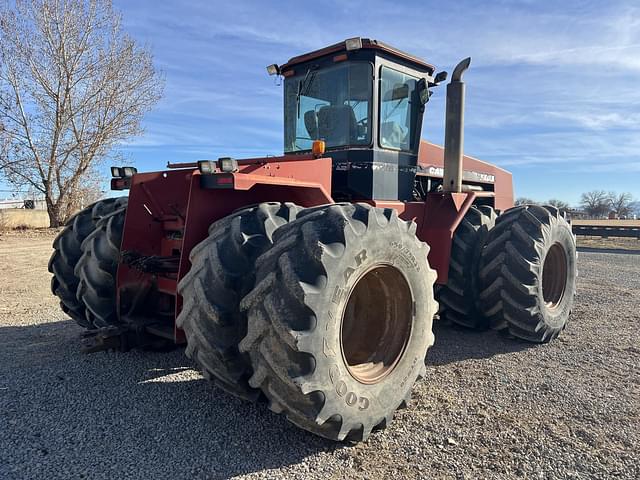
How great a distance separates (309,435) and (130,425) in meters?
1.20

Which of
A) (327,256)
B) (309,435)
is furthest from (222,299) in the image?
(309,435)

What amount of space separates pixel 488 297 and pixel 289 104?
3.01 metres

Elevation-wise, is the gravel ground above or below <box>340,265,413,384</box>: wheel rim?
A: below

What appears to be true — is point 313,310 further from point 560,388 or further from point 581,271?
point 581,271

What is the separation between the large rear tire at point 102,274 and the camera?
4.13 metres

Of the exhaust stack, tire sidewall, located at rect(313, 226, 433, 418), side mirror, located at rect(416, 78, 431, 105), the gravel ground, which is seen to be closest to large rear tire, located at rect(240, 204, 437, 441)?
tire sidewall, located at rect(313, 226, 433, 418)

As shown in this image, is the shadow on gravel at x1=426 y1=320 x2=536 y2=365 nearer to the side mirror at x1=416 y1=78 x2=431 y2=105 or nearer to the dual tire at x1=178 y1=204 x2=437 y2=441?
the dual tire at x1=178 y1=204 x2=437 y2=441

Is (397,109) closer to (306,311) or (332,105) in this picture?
(332,105)

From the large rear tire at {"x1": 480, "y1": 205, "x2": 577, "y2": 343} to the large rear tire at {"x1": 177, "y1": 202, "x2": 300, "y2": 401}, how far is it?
2.99 m

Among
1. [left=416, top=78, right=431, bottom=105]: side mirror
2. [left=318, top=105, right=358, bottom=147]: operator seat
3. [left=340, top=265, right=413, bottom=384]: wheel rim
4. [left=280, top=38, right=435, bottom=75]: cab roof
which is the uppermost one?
[left=280, top=38, right=435, bottom=75]: cab roof

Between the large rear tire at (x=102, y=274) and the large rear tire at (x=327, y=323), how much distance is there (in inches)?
78.8

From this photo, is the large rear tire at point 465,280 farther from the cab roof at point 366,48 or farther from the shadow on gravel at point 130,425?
the shadow on gravel at point 130,425

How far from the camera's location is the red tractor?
2.66 metres

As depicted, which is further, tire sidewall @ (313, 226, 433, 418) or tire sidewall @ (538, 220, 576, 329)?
tire sidewall @ (538, 220, 576, 329)
